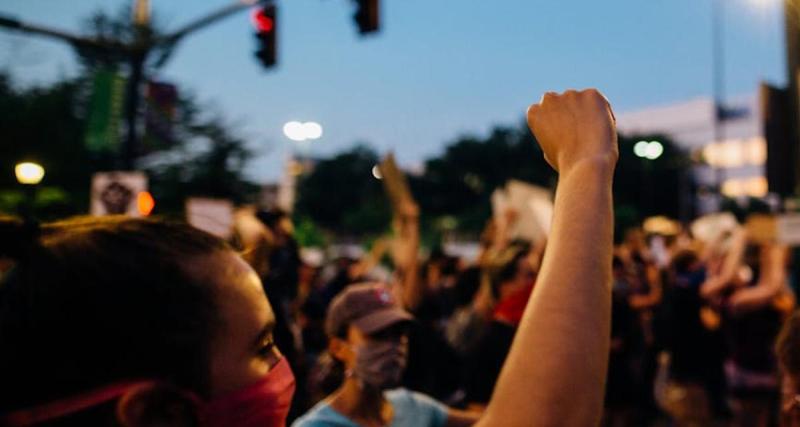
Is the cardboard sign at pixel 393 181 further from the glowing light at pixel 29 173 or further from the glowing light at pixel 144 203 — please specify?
the glowing light at pixel 29 173

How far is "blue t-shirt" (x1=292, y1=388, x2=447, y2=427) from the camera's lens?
287 cm

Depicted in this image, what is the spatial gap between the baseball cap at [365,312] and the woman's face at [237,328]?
2.24 metres

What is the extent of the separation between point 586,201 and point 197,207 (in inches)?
390

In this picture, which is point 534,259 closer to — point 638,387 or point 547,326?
point 638,387

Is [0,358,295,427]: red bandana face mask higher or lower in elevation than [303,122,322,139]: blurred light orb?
lower

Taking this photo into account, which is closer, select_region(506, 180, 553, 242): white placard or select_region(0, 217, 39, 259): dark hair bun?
select_region(0, 217, 39, 259): dark hair bun

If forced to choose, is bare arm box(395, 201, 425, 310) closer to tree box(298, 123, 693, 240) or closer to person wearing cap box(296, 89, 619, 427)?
person wearing cap box(296, 89, 619, 427)

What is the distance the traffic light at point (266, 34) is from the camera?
1147 cm

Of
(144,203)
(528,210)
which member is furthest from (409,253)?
(144,203)

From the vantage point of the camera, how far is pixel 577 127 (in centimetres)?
119

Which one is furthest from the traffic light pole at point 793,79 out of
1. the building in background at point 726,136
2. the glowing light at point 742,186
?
the glowing light at point 742,186

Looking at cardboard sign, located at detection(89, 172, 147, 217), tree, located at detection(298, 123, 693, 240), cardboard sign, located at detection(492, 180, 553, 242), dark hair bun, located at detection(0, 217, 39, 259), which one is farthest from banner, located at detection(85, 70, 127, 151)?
tree, located at detection(298, 123, 693, 240)

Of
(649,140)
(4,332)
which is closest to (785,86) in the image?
(4,332)

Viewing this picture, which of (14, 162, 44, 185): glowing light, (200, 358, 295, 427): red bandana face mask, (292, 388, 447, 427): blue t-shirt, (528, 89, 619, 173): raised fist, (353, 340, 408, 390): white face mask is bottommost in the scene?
(292, 388, 447, 427): blue t-shirt
